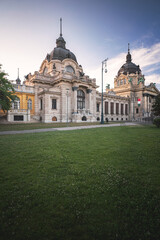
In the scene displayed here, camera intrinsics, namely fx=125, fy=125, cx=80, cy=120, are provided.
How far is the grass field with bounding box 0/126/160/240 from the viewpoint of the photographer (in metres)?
2.05

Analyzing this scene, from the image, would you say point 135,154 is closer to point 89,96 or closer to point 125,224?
point 125,224

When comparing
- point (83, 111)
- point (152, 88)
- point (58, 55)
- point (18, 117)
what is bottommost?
point (18, 117)

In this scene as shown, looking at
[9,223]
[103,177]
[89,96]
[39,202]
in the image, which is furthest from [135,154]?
[89,96]

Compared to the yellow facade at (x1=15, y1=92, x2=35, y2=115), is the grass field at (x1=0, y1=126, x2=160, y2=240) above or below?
below

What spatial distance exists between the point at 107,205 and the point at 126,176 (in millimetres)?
1442

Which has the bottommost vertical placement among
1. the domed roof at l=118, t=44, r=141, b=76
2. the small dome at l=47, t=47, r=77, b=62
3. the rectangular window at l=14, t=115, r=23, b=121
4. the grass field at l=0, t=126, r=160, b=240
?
the grass field at l=0, t=126, r=160, b=240

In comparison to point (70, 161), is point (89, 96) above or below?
above

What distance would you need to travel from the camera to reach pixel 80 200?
9.09 ft

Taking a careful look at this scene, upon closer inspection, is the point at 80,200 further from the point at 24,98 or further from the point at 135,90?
the point at 135,90

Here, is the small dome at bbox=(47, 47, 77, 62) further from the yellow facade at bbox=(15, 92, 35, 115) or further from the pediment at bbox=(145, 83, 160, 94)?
the pediment at bbox=(145, 83, 160, 94)

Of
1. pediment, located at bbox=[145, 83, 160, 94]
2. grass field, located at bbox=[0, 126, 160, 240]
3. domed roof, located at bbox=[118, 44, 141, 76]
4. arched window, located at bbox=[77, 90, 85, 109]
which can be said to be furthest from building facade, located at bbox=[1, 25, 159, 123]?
grass field, located at bbox=[0, 126, 160, 240]

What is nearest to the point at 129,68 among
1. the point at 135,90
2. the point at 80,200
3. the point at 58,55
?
the point at 135,90

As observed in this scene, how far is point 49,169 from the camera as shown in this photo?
4.29 meters

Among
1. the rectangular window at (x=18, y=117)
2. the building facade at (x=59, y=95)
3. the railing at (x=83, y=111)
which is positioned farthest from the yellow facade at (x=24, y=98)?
the railing at (x=83, y=111)
